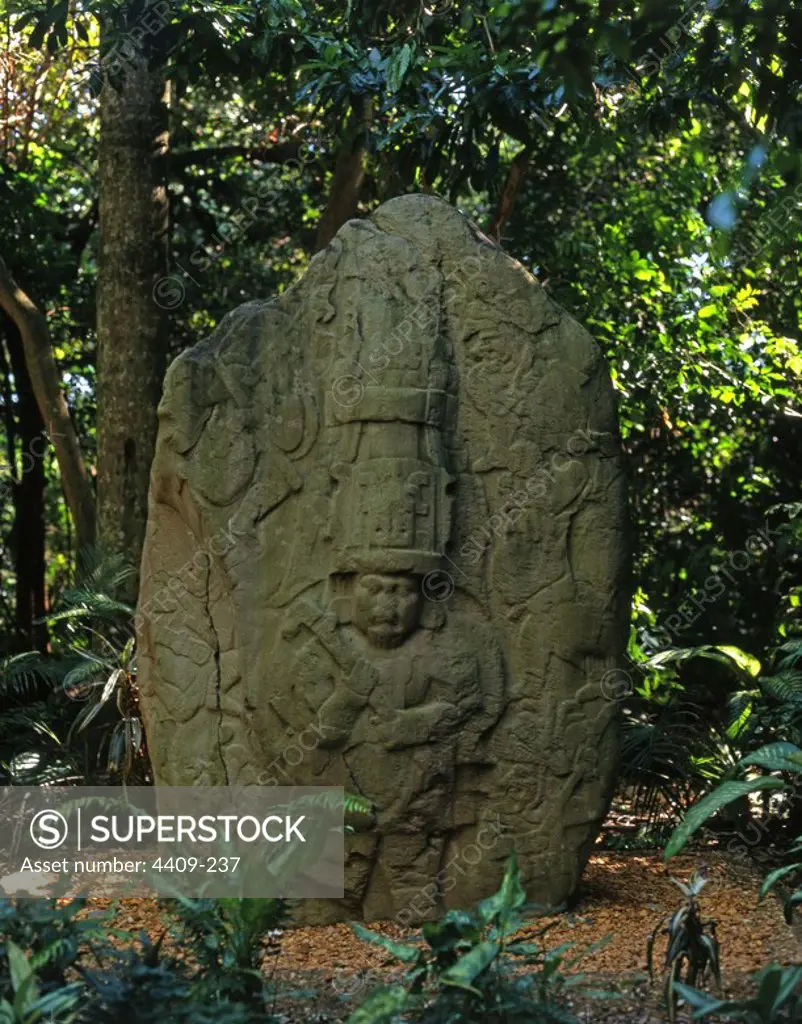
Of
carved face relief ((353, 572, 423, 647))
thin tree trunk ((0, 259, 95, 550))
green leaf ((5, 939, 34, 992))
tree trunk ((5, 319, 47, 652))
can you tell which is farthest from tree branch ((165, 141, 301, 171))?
green leaf ((5, 939, 34, 992))

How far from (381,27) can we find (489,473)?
4.01 m

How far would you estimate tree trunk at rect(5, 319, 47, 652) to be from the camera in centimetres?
1081

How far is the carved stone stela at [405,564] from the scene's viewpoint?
18.2 ft

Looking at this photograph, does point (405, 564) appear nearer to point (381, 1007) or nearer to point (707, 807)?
point (707, 807)

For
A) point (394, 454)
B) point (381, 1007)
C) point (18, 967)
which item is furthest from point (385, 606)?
point (18, 967)

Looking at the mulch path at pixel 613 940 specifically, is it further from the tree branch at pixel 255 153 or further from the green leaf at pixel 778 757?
the tree branch at pixel 255 153

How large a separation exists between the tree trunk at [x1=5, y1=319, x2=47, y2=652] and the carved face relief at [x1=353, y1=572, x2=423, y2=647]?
225 inches

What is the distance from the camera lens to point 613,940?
17.7ft

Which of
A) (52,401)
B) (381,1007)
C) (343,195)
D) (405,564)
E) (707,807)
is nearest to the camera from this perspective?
(381,1007)

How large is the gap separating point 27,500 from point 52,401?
86.2 inches

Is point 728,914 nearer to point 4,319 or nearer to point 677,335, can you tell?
Answer: point 677,335

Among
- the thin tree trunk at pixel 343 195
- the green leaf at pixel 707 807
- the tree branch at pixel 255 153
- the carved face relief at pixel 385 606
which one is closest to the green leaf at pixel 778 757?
the green leaf at pixel 707 807

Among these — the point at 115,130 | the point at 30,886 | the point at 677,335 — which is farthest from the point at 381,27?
the point at 30,886

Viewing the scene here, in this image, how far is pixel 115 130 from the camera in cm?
894
